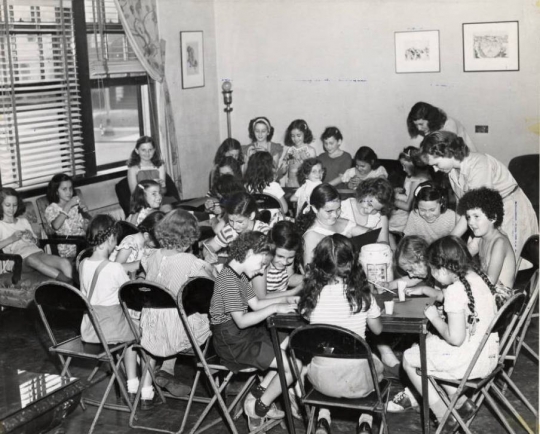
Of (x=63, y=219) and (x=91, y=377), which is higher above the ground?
(x=63, y=219)

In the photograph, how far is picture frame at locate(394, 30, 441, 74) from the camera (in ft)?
27.1

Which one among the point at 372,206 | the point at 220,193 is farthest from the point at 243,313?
the point at 220,193

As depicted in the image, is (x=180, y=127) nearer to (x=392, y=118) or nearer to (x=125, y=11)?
(x=125, y=11)

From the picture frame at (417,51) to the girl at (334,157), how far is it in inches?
50.3

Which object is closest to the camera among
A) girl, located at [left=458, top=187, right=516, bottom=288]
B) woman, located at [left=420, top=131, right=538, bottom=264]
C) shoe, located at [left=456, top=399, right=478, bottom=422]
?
shoe, located at [left=456, top=399, right=478, bottom=422]

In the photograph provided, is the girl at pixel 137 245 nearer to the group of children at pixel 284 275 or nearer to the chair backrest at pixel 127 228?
the group of children at pixel 284 275

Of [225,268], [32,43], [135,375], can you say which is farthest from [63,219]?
[225,268]

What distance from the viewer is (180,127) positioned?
28.7 ft

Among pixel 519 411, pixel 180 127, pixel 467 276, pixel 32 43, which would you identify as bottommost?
pixel 519 411

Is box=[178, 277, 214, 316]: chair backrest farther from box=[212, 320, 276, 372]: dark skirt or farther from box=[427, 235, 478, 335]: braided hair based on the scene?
box=[427, 235, 478, 335]: braided hair

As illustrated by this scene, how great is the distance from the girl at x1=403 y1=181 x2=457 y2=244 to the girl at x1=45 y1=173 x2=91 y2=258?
9.12 feet

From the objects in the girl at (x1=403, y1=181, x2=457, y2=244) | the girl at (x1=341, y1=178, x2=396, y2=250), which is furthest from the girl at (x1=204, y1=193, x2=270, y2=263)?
the girl at (x1=403, y1=181, x2=457, y2=244)

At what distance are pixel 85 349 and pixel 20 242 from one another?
77.9 inches

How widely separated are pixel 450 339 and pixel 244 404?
1.17 m
